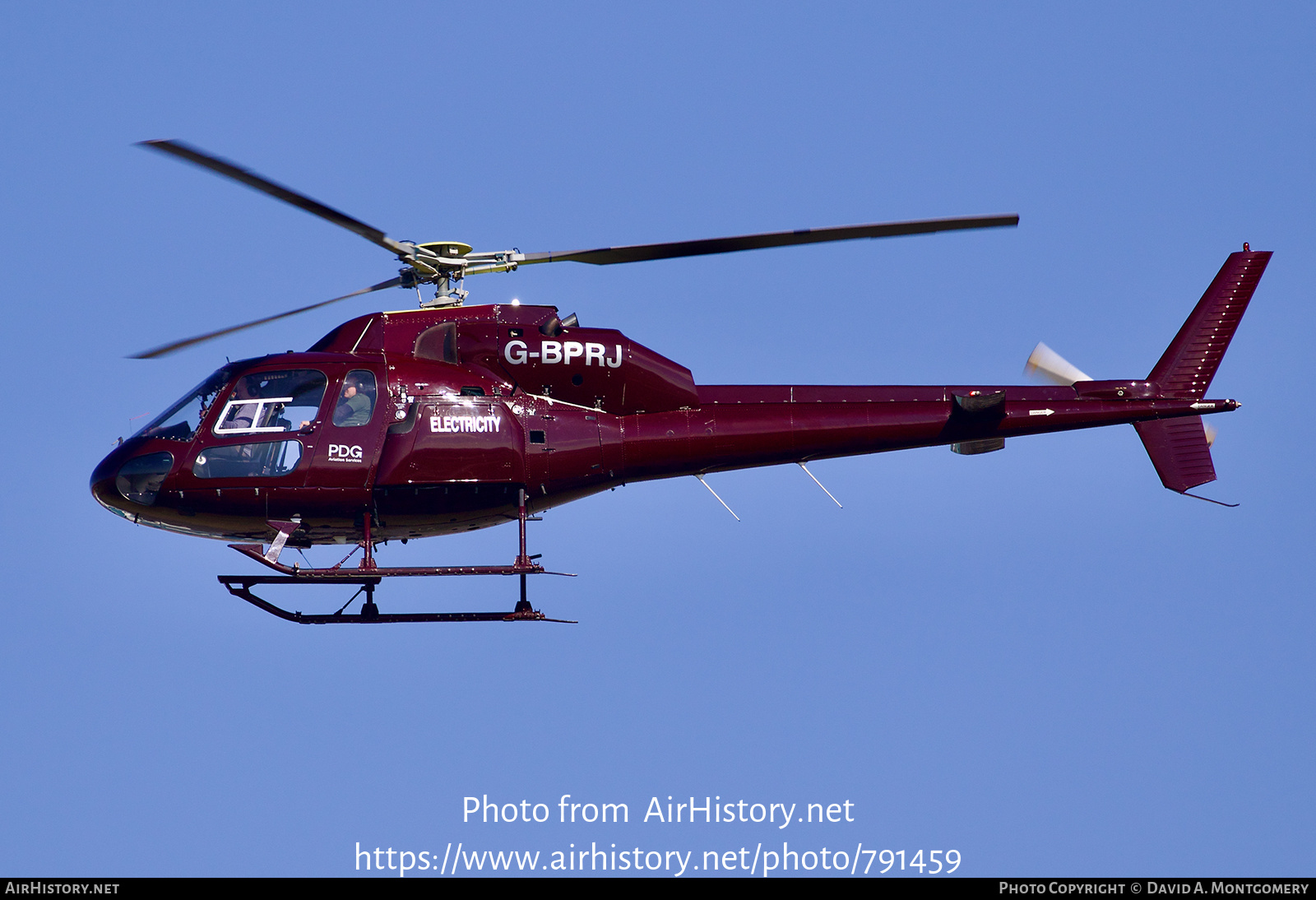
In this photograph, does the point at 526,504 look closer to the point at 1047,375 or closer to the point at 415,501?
the point at 415,501

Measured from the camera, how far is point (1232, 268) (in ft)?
63.0

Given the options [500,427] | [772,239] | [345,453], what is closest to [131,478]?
[345,453]

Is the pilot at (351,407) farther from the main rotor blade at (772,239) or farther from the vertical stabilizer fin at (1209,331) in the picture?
the vertical stabilizer fin at (1209,331)

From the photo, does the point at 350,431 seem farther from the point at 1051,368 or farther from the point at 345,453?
the point at 1051,368

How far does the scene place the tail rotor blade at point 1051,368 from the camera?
18578mm

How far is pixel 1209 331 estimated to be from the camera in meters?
19.0

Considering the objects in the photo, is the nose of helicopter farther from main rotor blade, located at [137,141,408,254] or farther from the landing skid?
main rotor blade, located at [137,141,408,254]

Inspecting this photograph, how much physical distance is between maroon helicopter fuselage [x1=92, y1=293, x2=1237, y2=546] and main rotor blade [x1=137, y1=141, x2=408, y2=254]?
139 centimetres

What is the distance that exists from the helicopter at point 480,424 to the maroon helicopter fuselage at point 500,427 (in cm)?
2

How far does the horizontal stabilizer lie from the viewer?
1858 centimetres

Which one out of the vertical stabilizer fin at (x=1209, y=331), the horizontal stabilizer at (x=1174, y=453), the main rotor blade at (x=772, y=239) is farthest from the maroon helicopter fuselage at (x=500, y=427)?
the main rotor blade at (x=772, y=239)

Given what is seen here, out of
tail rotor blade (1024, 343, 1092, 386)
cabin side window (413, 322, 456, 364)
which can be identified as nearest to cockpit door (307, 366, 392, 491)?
cabin side window (413, 322, 456, 364)

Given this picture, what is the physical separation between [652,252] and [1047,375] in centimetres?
598
